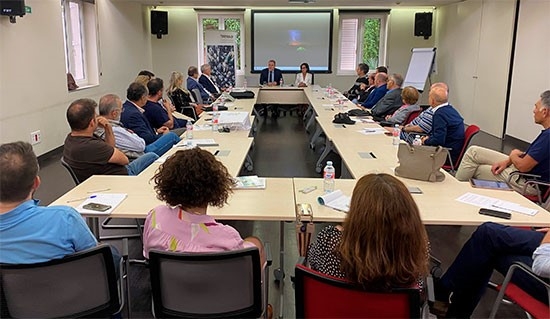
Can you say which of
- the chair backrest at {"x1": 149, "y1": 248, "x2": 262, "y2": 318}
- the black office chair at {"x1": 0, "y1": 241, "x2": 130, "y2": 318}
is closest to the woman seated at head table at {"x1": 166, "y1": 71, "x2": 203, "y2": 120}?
the black office chair at {"x1": 0, "y1": 241, "x2": 130, "y2": 318}

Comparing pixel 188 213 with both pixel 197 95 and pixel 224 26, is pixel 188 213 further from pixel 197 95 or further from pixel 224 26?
pixel 224 26

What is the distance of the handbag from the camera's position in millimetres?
3020

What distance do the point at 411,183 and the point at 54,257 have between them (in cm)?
220

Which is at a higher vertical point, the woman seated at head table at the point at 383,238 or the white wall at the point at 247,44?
the white wall at the point at 247,44

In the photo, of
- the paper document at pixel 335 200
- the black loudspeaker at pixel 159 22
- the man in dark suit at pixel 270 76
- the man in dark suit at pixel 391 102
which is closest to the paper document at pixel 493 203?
the paper document at pixel 335 200

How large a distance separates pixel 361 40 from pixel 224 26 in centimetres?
373

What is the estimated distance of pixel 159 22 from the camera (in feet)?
38.3

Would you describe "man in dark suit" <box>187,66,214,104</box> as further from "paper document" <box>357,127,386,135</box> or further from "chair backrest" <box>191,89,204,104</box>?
"paper document" <box>357,127,386,135</box>

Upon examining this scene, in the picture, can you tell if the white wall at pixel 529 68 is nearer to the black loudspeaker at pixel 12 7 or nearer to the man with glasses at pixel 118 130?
the man with glasses at pixel 118 130

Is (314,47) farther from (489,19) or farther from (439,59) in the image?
(489,19)

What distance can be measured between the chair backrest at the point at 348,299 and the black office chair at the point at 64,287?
80 centimetres

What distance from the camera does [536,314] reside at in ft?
6.48

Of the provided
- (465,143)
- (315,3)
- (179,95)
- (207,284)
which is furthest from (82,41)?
(207,284)

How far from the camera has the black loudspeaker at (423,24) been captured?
38.3ft
